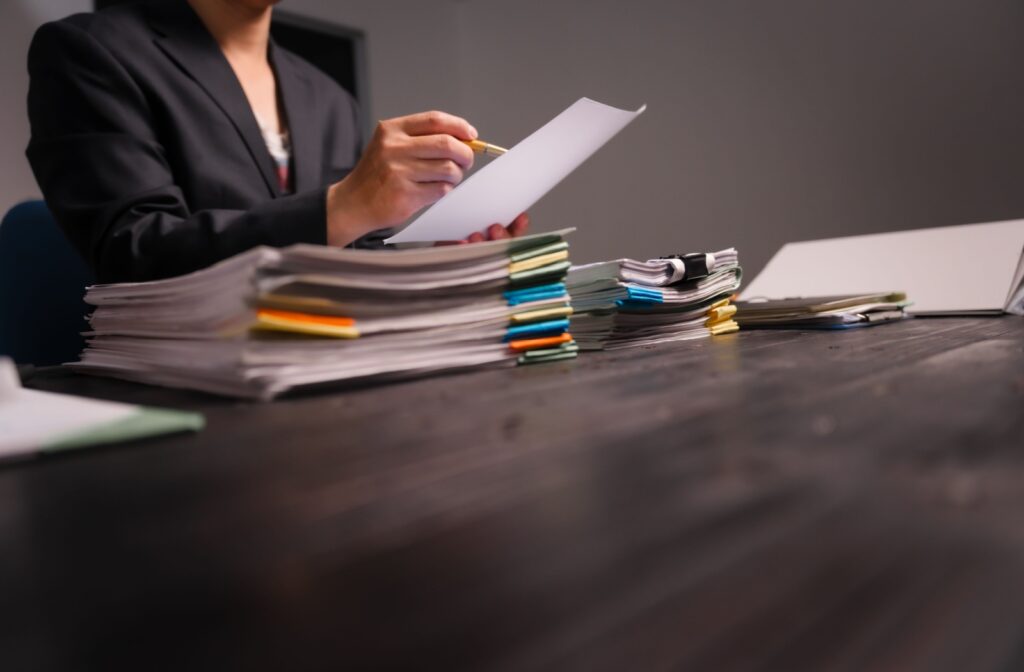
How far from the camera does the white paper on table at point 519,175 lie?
732 mm

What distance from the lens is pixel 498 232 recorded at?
934 mm

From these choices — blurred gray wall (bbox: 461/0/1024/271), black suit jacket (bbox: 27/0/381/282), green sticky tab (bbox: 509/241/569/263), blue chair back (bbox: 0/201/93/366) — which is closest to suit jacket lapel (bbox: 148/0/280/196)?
black suit jacket (bbox: 27/0/381/282)

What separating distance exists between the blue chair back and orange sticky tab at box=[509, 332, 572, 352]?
102 centimetres

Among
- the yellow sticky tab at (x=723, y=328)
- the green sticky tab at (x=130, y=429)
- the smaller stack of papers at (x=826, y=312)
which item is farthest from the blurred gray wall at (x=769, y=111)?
the green sticky tab at (x=130, y=429)

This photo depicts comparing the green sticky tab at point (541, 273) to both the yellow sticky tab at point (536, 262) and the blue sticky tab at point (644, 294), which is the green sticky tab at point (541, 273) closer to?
the yellow sticky tab at point (536, 262)

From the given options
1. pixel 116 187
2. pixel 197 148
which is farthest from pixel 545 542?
pixel 197 148

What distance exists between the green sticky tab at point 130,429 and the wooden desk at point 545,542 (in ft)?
0.03

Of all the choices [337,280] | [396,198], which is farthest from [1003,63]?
[337,280]

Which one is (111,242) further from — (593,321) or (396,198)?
(593,321)

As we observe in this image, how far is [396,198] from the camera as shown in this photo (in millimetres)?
823

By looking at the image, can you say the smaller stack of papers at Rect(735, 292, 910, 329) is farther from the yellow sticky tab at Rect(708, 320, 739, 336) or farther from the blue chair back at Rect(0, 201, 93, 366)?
the blue chair back at Rect(0, 201, 93, 366)

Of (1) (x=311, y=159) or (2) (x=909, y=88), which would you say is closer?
(1) (x=311, y=159)

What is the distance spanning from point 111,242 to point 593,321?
611mm

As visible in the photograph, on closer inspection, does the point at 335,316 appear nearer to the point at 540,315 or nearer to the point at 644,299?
the point at 540,315
